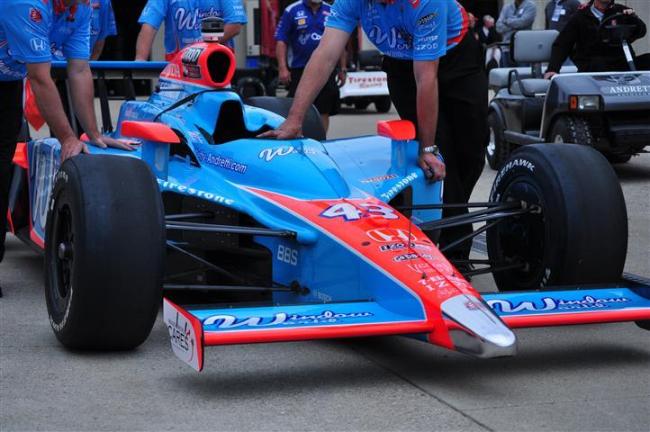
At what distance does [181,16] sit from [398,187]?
10.9 feet

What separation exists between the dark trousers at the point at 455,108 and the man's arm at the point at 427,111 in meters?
0.59

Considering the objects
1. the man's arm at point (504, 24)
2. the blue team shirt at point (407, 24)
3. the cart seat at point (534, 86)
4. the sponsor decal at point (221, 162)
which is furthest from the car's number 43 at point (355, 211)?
the man's arm at point (504, 24)

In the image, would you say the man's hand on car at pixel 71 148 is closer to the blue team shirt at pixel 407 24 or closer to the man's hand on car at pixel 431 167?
the blue team shirt at pixel 407 24

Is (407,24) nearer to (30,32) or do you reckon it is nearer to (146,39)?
(30,32)

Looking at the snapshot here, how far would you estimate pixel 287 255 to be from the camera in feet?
15.9

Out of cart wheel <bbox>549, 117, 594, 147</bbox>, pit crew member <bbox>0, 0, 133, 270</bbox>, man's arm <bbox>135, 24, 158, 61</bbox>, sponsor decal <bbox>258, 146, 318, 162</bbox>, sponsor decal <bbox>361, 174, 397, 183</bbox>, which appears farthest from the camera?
cart wheel <bbox>549, 117, 594, 147</bbox>

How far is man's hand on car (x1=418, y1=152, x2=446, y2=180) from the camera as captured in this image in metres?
5.47

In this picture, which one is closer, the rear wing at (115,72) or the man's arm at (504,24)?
the rear wing at (115,72)

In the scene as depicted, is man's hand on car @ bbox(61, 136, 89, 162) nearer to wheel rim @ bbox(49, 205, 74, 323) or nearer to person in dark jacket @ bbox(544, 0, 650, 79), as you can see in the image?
wheel rim @ bbox(49, 205, 74, 323)

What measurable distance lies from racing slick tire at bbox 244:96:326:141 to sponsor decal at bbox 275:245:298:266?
1969mm

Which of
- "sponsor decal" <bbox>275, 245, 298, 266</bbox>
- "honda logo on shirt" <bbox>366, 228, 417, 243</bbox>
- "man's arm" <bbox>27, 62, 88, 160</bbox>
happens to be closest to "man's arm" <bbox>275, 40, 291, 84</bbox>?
"man's arm" <bbox>27, 62, 88, 160</bbox>

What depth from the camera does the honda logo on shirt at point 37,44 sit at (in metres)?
5.55

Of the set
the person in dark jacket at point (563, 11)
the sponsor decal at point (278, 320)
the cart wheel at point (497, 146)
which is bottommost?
the cart wheel at point (497, 146)

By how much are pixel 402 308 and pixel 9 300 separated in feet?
7.75
